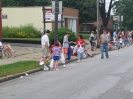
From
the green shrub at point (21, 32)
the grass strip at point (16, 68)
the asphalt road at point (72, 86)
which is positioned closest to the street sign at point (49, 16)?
the green shrub at point (21, 32)

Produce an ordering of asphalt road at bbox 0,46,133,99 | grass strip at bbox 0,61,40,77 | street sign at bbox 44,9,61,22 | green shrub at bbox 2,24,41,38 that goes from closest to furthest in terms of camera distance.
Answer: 1. asphalt road at bbox 0,46,133,99
2. grass strip at bbox 0,61,40,77
3. street sign at bbox 44,9,61,22
4. green shrub at bbox 2,24,41,38

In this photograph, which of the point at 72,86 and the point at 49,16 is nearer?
the point at 72,86

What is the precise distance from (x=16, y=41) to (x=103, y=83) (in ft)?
83.7

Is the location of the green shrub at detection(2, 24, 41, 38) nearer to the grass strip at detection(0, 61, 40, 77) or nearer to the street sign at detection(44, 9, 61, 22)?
the street sign at detection(44, 9, 61, 22)

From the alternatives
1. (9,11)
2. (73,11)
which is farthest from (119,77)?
(73,11)

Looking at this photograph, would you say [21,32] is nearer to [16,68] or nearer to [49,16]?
[49,16]

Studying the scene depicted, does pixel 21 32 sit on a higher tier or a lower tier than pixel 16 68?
higher

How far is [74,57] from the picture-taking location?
22.4m

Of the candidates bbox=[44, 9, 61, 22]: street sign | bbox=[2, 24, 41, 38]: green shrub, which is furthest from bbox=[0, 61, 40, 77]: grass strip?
bbox=[2, 24, 41, 38]: green shrub

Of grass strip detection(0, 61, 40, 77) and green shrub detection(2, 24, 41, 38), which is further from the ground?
green shrub detection(2, 24, 41, 38)

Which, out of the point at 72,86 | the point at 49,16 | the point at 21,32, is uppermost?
the point at 49,16

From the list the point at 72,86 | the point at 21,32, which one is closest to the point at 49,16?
the point at 21,32

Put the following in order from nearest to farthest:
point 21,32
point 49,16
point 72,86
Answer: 1. point 72,86
2. point 49,16
3. point 21,32

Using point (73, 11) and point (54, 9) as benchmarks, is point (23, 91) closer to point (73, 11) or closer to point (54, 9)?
point (54, 9)
